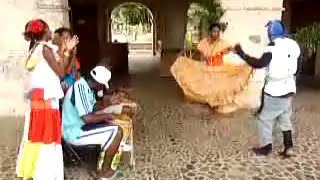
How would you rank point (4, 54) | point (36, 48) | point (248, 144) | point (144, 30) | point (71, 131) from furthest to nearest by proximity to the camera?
1. point (144, 30)
2. point (4, 54)
3. point (248, 144)
4. point (71, 131)
5. point (36, 48)

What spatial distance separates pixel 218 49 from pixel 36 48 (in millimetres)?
3663

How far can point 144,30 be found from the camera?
23484 mm

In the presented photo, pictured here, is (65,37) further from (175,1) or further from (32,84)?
(175,1)

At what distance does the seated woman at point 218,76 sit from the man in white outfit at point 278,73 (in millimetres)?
1829

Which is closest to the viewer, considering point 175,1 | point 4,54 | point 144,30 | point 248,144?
point 248,144

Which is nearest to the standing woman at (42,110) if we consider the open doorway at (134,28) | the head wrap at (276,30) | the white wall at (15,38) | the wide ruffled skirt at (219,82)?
the head wrap at (276,30)

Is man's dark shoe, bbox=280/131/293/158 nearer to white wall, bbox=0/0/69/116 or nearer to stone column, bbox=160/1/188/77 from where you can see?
white wall, bbox=0/0/69/116

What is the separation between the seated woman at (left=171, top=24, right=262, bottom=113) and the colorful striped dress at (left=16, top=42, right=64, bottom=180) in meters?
3.37

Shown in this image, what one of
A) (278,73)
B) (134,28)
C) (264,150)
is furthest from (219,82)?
(134,28)

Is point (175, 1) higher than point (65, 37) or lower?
higher

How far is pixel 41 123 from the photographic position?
134 inches

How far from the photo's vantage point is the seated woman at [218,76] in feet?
20.6

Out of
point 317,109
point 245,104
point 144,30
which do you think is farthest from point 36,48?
point 144,30

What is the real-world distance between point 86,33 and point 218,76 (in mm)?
6706
